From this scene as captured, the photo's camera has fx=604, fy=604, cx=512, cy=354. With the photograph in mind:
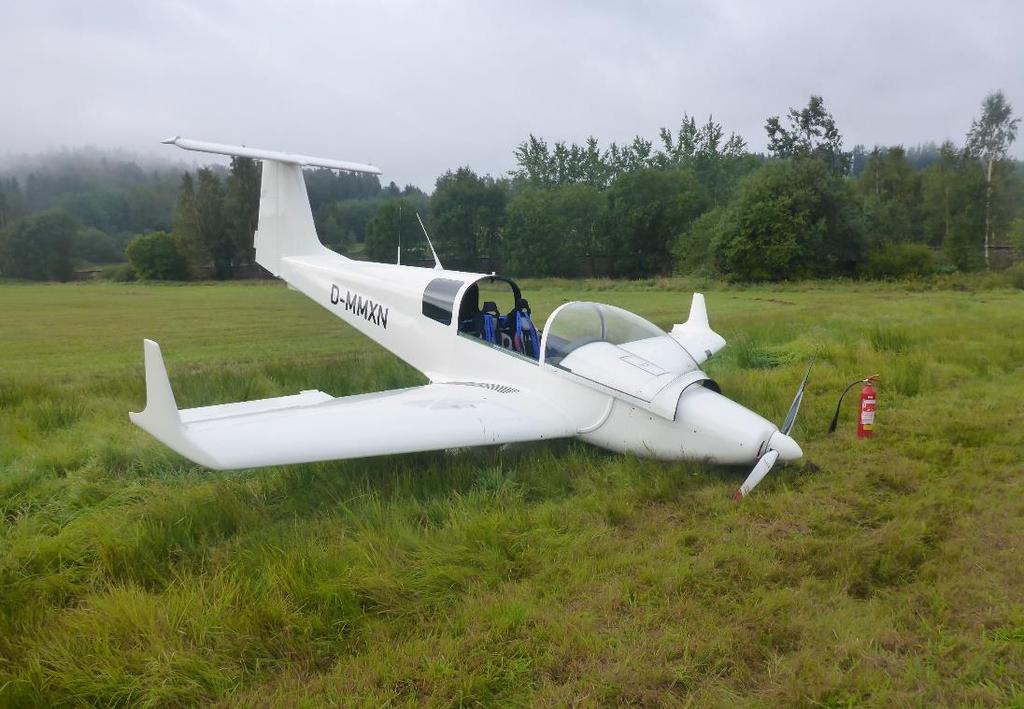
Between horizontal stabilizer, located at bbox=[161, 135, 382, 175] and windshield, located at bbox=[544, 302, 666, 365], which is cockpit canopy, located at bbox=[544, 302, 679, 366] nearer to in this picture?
windshield, located at bbox=[544, 302, 666, 365]

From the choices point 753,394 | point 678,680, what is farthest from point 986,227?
point 678,680

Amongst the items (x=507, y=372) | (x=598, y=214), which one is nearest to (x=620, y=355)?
(x=507, y=372)

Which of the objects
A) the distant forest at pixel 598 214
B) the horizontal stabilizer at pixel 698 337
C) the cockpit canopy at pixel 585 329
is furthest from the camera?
the distant forest at pixel 598 214

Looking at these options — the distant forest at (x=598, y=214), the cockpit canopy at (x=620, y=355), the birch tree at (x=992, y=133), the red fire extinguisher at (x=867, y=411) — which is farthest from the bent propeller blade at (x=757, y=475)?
the birch tree at (x=992, y=133)

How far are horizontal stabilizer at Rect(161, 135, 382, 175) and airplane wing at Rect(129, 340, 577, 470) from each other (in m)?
4.56

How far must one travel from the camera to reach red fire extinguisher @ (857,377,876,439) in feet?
18.2

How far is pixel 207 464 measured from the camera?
363cm

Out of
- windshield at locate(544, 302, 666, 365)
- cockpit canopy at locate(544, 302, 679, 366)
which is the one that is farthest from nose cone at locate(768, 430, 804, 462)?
windshield at locate(544, 302, 666, 365)

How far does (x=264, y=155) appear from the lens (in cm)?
913

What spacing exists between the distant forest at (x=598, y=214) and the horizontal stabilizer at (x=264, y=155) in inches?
50.2

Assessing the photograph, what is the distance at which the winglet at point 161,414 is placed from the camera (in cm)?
351

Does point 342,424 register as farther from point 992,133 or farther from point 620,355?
point 992,133

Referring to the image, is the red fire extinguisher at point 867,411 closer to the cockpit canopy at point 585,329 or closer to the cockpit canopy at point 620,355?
the cockpit canopy at point 620,355

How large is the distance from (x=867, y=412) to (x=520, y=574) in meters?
4.03
